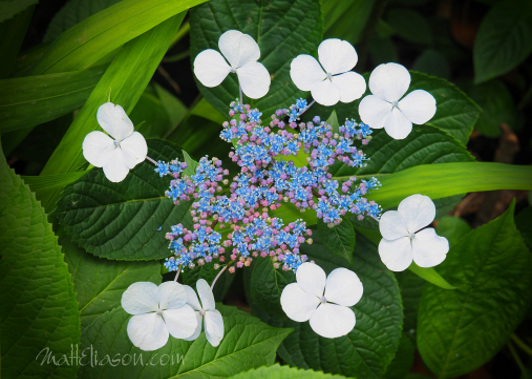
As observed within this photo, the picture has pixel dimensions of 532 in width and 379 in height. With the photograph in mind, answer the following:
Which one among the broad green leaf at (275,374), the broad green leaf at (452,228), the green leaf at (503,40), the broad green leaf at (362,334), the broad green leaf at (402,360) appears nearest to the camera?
the broad green leaf at (275,374)

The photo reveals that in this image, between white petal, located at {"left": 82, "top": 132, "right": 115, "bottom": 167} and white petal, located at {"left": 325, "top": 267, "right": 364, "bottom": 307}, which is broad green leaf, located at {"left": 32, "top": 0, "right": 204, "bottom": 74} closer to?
white petal, located at {"left": 82, "top": 132, "right": 115, "bottom": 167}

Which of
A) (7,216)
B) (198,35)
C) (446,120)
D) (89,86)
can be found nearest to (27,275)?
(7,216)

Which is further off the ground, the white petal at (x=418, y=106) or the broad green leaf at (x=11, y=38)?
the broad green leaf at (x=11, y=38)

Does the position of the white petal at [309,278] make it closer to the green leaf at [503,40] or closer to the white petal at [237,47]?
the white petal at [237,47]

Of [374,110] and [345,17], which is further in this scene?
[345,17]

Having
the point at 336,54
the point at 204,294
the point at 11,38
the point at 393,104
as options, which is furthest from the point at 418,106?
the point at 11,38

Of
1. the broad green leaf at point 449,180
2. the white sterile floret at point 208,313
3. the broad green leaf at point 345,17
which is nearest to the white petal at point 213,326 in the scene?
the white sterile floret at point 208,313

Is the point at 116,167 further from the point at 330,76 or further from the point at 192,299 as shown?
the point at 330,76
